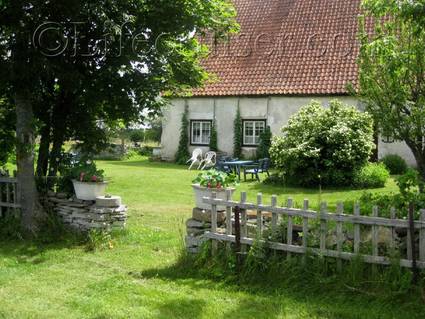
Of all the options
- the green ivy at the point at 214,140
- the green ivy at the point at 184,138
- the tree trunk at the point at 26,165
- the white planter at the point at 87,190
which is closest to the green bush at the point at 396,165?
the green ivy at the point at 214,140

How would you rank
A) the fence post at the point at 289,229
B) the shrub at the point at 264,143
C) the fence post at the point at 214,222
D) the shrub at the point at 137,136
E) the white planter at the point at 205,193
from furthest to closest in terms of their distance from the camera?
1. the shrub at the point at 137,136
2. the shrub at the point at 264,143
3. the white planter at the point at 205,193
4. the fence post at the point at 214,222
5. the fence post at the point at 289,229

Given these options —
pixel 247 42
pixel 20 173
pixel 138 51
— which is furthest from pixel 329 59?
pixel 20 173

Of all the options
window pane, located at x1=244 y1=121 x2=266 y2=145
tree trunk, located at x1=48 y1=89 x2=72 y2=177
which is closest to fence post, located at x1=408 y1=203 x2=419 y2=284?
tree trunk, located at x1=48 y1=89 x2=72 y2=177

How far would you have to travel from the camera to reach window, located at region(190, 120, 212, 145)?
Result: 2462 cm

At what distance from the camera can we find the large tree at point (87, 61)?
796 centimetres

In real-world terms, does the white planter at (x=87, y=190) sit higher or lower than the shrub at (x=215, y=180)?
lower

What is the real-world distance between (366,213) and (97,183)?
429 cm

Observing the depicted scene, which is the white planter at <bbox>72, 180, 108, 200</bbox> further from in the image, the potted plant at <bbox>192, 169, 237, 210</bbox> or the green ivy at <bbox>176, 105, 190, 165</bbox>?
the green ivy at <bbox>176, 105, 190, 165</bbox>

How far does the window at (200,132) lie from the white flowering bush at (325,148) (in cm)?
924

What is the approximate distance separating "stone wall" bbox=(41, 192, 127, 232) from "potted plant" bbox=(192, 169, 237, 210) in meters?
2.08

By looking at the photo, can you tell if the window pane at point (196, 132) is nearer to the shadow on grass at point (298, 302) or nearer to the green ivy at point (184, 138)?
the green ivy at point (184, 138)

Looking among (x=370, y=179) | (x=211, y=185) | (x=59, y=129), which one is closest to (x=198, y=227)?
(x=211, y=185)

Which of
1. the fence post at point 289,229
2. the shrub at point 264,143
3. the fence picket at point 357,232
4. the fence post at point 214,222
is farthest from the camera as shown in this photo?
the shrub at point 264,143

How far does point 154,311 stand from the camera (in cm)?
516
